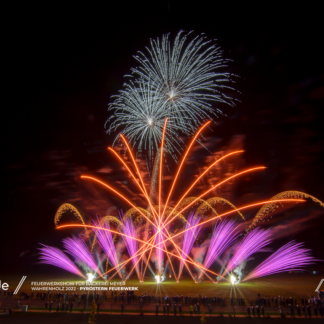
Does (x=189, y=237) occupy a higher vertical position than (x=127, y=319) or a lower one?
higher

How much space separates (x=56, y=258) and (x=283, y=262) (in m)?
29.6

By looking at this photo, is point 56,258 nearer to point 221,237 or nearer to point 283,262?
point 221,237

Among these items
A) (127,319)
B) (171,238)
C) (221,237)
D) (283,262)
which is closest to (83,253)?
(171,238)

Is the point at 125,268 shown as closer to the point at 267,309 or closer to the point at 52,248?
the point at 52,248

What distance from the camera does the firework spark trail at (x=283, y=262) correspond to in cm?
2406

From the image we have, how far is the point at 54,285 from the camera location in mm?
22484

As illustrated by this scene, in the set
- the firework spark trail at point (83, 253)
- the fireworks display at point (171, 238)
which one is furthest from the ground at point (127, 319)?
the firework spark trail at point (83, 253)

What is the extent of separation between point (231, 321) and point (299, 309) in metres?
3.81

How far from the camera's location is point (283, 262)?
24.7 metres

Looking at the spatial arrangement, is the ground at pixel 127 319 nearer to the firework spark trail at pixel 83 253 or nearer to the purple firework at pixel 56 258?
the firework spark trail at pixel 83 253

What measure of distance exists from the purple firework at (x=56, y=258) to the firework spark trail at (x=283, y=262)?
2279cm

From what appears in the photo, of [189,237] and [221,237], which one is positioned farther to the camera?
[189,237]

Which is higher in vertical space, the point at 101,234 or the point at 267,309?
the point at 101,234

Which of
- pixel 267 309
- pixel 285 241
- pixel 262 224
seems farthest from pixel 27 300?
pixel 285 241
